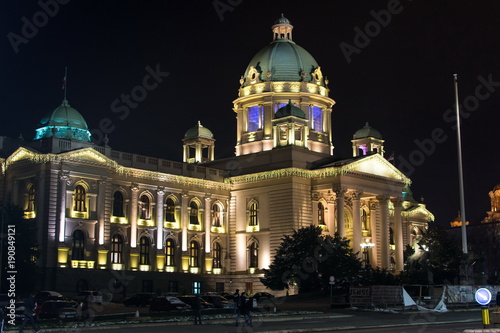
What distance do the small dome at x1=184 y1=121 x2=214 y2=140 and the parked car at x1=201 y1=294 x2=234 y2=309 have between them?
124ft

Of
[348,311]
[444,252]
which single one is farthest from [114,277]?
[444,252]

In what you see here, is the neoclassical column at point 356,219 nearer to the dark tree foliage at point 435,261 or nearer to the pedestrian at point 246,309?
the dark tree foliage at point 435,261

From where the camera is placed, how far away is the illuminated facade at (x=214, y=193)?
70125mm

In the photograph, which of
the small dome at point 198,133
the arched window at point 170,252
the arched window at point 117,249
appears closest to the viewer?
the arched window at point 117,249

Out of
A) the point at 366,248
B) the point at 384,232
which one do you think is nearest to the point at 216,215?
the point at 366,248

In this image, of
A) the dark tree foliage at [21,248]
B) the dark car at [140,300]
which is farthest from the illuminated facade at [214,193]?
the dark car at [140,300]

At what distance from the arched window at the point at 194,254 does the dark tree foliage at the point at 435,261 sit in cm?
2231

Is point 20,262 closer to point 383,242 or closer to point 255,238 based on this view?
point 255,238

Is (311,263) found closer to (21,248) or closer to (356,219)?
(356,219)

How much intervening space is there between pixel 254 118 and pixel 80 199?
1161 inches

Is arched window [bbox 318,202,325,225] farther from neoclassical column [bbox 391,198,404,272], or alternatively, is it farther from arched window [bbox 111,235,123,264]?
arched window [bbox 111,235,123,264]

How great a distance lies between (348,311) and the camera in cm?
5500

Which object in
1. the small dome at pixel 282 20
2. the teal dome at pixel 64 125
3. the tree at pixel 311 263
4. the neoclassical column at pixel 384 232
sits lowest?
the tree at pixel 311 263

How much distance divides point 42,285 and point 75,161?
11.5 m
